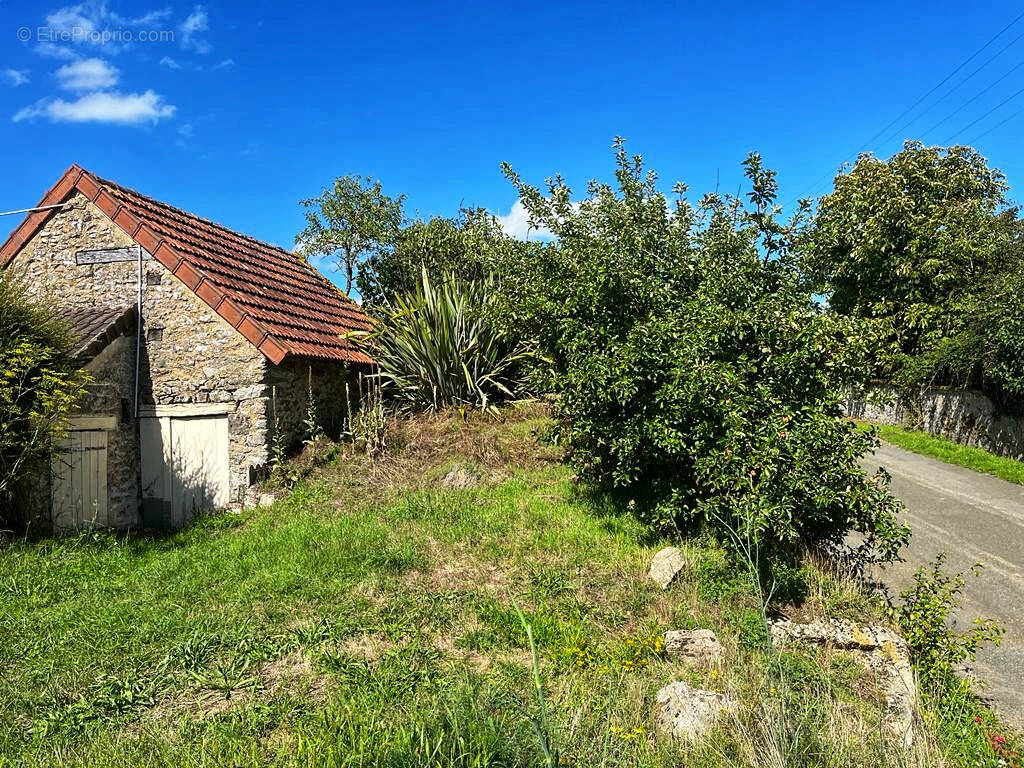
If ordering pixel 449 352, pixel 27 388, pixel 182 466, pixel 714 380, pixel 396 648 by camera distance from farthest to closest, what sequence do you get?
pixel 449 352, pixel 182 466, pixel 27 388, pixel 714 380, pixel 396 648

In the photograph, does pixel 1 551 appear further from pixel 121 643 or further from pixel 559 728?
pixel 559 728

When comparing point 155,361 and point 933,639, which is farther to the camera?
point 155,361

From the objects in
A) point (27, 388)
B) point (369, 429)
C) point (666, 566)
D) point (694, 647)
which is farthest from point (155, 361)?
point (694, 647)

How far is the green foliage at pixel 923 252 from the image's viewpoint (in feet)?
55.9

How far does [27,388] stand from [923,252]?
2119 centimetres

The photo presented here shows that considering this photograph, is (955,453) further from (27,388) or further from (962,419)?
(27,388)

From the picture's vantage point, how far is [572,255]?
8.89 meters

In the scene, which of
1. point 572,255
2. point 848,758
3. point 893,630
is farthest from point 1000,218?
point 848,758

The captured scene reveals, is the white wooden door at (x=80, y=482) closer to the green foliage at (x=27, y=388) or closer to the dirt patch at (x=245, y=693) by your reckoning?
the green foliage at (x=27, y=388)

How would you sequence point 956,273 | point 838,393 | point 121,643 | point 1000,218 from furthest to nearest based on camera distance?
point 1000,218
point 956,273
point 838,393
point 121,643

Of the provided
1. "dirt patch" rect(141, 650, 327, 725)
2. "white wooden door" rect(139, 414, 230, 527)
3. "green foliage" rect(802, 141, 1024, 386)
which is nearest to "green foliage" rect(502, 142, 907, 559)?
"dirt patch" rect(141, 650, 327, 725)

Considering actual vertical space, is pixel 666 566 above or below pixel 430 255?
below

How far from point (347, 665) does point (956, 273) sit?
20159 mm

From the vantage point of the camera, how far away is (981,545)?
8.41 meters
